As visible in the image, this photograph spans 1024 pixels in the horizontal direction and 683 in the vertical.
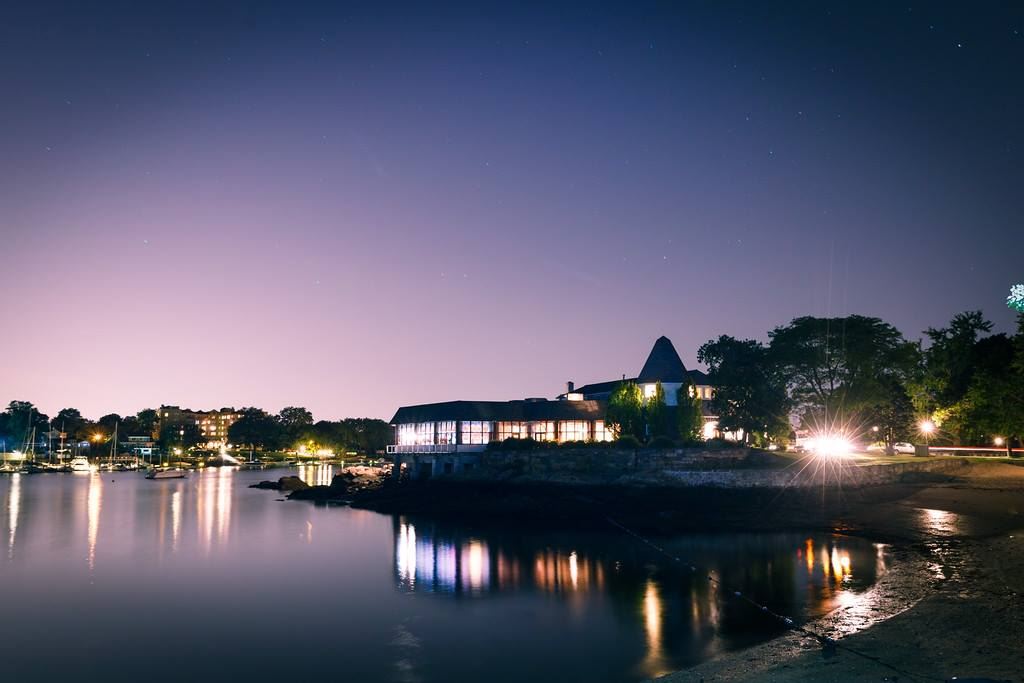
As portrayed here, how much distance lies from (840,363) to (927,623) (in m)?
51.7

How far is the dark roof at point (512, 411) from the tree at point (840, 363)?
71.7 ft

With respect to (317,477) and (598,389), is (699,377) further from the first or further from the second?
(317,477)

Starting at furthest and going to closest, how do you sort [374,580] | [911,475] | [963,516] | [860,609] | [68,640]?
[911,475] → [963,516] → [374,580] → [68,640] → [860,609]

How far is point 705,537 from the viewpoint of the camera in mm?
41656

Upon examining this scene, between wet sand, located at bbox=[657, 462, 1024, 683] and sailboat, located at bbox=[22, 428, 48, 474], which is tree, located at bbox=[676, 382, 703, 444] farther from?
sailboat, located at bbox=[22, 428, 48, 474]

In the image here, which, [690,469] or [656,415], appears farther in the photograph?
[656,415]

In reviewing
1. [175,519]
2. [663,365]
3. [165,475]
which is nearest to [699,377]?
[663,365]

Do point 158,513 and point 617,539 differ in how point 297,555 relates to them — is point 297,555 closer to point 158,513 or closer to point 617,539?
point 617,539

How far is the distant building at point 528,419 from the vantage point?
255 ft

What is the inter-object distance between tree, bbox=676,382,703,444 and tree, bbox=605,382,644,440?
386cm

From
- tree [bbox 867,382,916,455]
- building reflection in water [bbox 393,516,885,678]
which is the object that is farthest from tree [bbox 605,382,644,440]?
building reflection in water [bbox 393,516,885,678]

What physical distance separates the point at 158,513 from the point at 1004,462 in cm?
7619

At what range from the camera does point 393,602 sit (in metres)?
29.4

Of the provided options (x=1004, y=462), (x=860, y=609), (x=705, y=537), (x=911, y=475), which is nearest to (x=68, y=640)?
(x=860, y=609)
